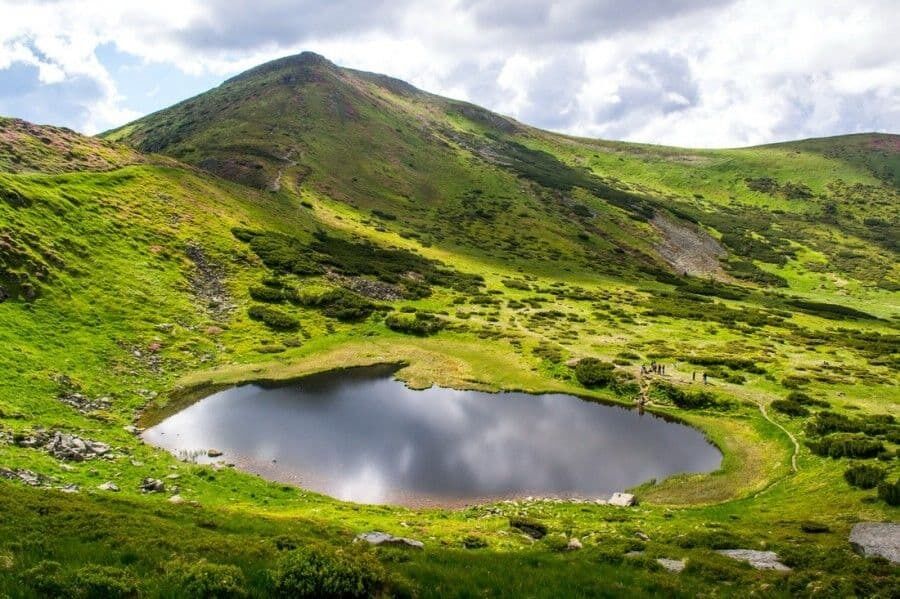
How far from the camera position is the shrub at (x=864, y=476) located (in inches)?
1147

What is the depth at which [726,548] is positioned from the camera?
21.0m

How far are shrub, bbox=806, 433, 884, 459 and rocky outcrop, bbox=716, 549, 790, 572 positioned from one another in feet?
66.9

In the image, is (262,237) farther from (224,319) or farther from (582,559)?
(582,559)

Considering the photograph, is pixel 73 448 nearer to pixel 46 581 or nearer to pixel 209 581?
pixel 46 581

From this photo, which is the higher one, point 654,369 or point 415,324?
point 415,324

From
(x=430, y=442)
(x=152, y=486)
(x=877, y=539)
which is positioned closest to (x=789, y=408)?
(x=877, y=539)

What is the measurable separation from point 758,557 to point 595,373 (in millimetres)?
37447

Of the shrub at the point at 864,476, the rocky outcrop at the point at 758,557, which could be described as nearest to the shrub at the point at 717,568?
the rocky outcrop at the point at 758,557

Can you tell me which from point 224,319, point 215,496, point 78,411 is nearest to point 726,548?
point 215,496

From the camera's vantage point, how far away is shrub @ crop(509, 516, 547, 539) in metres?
25.3

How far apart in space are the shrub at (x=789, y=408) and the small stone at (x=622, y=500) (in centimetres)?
2234

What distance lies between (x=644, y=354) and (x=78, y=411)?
57.9 meters

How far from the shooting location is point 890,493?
25.9 m

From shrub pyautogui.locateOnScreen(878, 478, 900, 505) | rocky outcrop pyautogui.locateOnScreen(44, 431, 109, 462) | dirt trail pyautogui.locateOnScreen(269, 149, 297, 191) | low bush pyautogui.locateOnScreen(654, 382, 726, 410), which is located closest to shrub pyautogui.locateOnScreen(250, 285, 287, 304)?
rocky outcrop pyautogui.locateOnScreen(44, 431, 109, 462)
